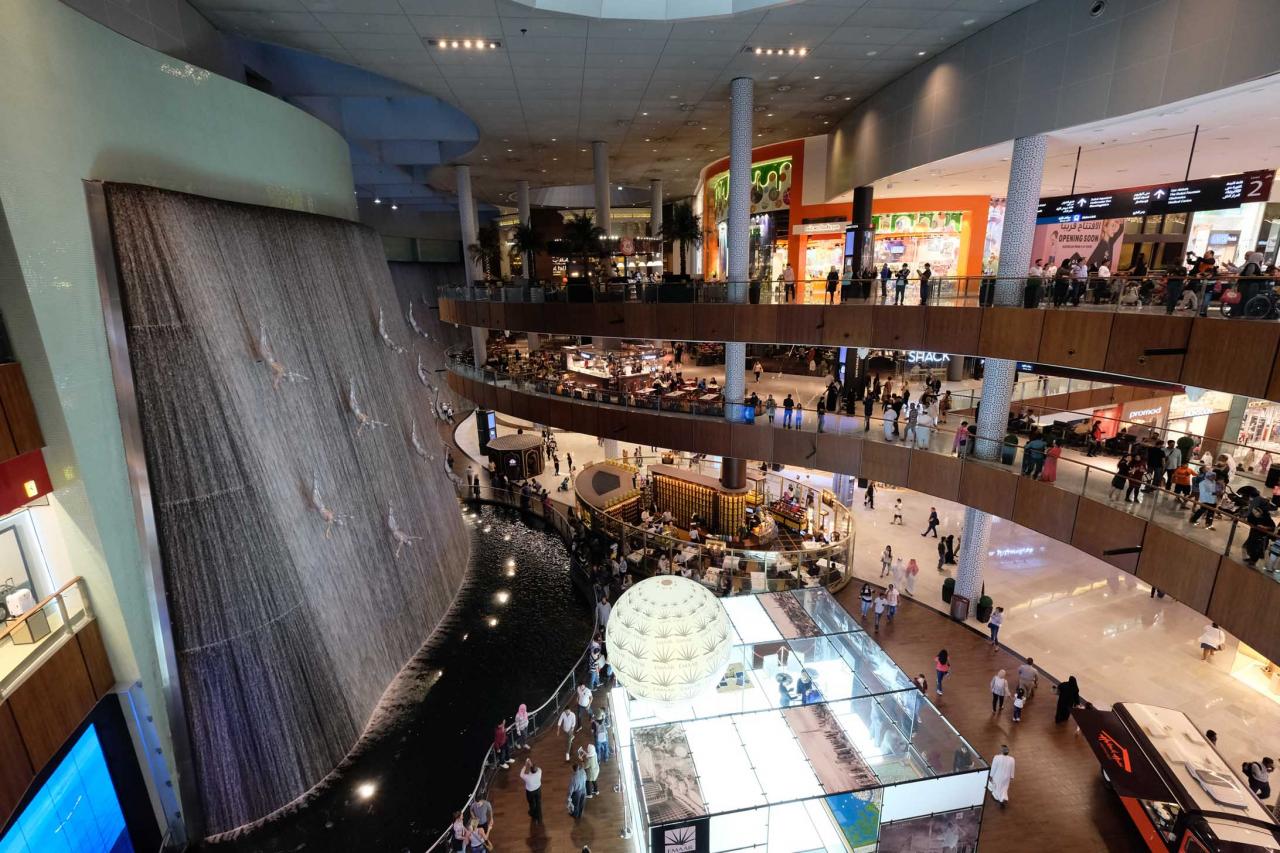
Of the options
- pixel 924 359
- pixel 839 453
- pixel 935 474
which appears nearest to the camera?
pixel 935 474

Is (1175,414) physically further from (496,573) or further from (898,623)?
(496,573)

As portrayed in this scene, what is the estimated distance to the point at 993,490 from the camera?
41.5 ft

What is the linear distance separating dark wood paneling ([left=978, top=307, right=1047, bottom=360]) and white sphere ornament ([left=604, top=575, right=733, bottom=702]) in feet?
29.4

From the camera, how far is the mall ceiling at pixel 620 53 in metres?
12.1

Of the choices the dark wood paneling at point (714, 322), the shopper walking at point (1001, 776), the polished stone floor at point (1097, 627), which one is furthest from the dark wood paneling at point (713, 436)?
the shopper walking at point (1001, 776)

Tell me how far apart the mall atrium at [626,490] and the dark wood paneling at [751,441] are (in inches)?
3.9

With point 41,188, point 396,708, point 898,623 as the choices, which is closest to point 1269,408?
point 898,623

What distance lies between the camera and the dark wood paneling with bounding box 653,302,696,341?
1711 cm

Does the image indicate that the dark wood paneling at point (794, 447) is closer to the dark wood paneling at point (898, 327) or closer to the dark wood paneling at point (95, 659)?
the dark wood paneling at point (898, 327)

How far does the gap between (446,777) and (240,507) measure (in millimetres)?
5728

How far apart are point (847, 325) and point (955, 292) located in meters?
2.58

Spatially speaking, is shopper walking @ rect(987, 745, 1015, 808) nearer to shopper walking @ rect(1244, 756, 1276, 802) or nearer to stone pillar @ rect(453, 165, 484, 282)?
shopper walking @ rect(1244, 756, 1276, 802)

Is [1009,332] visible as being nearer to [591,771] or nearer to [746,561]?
[746,561]

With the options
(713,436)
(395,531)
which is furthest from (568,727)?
(713,436)
